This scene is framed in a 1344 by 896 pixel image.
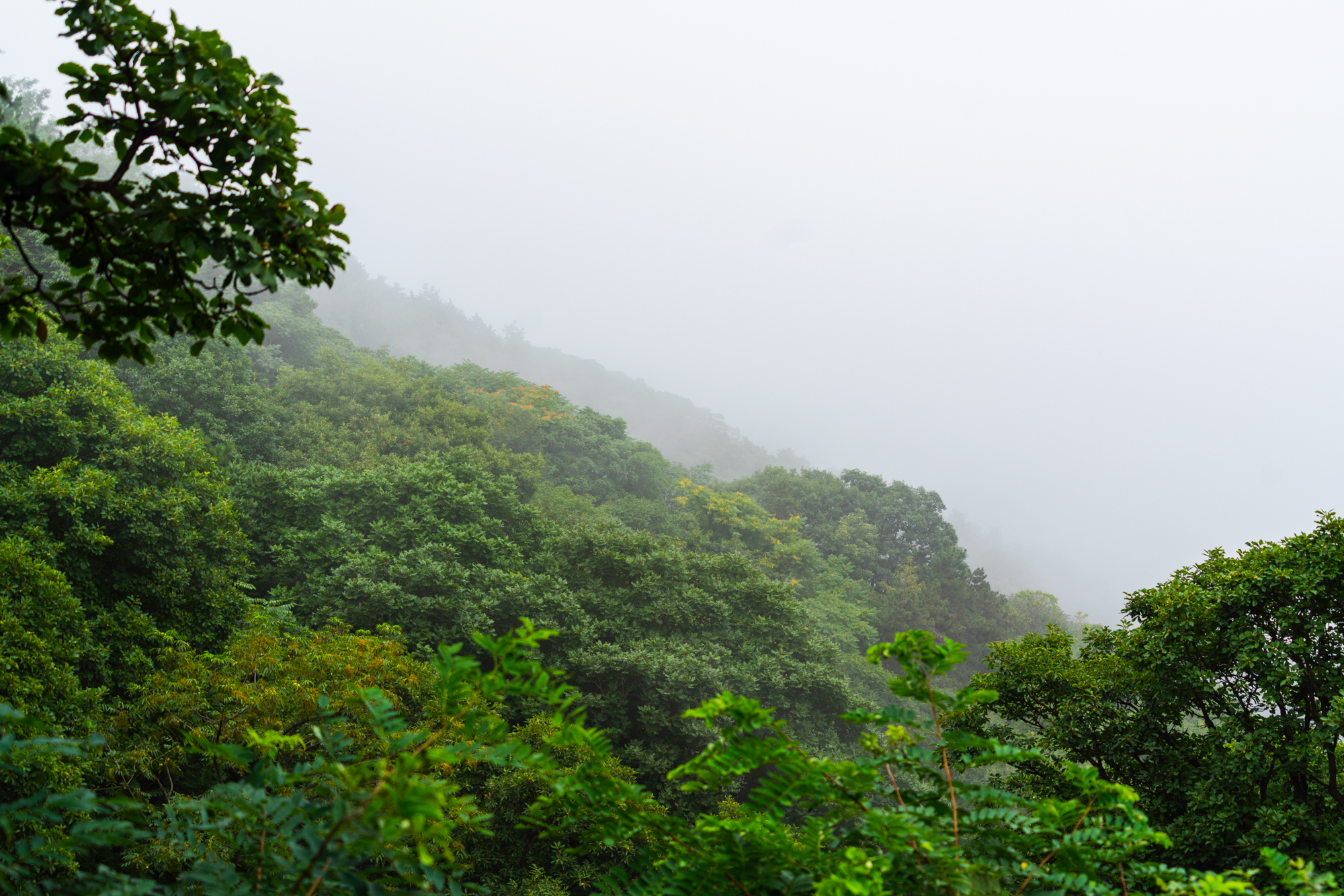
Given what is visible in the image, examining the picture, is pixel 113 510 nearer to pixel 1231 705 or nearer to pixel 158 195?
pixel 158 195

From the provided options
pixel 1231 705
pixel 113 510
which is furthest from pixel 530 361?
pixel 1231 705

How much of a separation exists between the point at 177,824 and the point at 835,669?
13.4 metres

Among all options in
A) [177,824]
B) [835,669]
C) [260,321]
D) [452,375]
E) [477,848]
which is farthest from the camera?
[452,375]

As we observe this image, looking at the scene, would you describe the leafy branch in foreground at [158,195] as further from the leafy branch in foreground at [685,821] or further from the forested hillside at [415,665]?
the leafy branch in foreground at [685,821]

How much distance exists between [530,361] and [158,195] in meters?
73.7

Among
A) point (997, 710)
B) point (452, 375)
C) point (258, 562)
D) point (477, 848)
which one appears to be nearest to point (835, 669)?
point (997, 710)

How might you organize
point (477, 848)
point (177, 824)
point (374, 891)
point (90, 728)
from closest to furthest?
point (374, 891) → point (177, 824) → point (90, 728) → point (477, 848)

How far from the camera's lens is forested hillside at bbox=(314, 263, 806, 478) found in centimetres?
6216

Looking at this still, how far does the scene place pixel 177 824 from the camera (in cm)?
218

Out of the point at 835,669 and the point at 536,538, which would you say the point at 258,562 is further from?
the point at 835,669

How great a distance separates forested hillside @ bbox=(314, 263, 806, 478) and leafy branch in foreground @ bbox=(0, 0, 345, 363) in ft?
189

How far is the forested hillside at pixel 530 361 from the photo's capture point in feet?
204

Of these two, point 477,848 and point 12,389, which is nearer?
point 477,848

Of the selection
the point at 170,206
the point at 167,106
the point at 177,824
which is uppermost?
the point at 167,106
